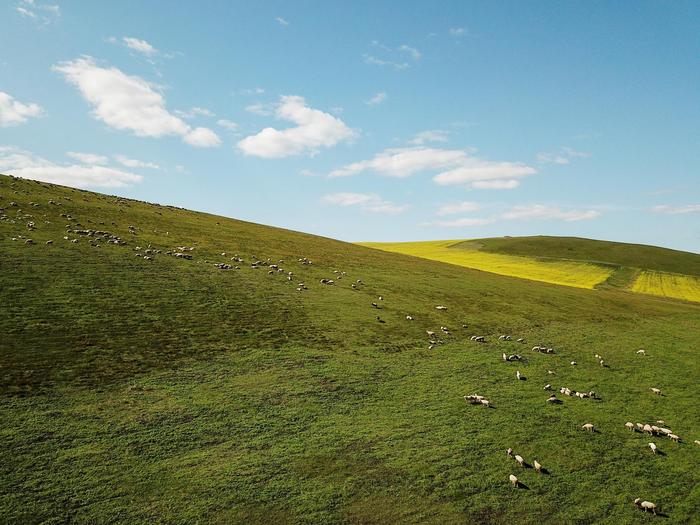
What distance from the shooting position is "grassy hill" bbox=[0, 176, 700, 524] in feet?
41.9

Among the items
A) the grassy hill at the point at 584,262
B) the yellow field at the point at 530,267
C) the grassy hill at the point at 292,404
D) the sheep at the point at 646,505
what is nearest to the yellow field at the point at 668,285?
the grassy hill at the point at 584,262

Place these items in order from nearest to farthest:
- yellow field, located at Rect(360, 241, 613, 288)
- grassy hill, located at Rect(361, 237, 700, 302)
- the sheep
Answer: the sheep
yellow field, located at Rect(360, 241, 613, 288)
grassy hill, located at Rect(361, 237, 700, 302)

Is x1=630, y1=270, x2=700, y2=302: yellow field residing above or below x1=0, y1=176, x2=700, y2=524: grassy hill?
above

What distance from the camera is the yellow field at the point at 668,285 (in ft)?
262

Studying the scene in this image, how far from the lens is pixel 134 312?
81.8ft

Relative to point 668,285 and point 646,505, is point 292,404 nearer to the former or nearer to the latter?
point 646,505

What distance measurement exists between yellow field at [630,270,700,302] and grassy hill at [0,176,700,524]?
52.0 metres

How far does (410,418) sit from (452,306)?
21.1 meters

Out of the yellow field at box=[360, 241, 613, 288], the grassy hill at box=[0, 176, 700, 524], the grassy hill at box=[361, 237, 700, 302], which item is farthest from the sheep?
the grassy hill at box=[361, 237, 700, 302]

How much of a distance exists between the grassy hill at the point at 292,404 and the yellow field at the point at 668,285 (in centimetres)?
5201

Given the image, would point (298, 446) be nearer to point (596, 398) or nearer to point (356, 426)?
point (356, 426)

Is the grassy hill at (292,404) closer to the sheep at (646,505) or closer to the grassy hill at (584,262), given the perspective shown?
the sheep at (646,505)

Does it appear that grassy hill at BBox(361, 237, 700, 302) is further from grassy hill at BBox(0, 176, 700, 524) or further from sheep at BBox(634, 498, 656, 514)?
sheep at BBox(634, 498, 656, 514)

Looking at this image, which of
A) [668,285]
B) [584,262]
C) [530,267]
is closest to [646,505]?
[530,267]
